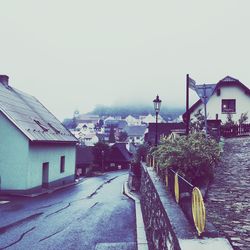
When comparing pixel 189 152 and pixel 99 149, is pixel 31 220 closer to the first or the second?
pixel 189 152

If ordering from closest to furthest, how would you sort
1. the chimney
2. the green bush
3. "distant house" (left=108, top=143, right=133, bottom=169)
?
the green bush
the chimney
"distant house" (left=108, top=143, right=133, bottom=169)

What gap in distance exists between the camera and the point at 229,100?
35.6m

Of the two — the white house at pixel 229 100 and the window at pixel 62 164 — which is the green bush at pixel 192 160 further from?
the white house at pixel 229 100

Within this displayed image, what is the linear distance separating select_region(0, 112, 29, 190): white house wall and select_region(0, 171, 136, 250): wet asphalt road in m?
3.73

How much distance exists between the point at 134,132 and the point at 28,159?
119 m

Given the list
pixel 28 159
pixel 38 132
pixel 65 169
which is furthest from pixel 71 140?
pixel 28 159

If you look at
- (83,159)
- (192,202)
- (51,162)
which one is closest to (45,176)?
(51,162)

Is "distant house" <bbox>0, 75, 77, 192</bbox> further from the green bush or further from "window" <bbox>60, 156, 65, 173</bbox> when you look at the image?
the green bush

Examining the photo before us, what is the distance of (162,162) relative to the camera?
368 inches

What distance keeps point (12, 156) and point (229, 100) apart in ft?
78.8

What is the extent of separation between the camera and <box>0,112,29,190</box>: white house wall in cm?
2031

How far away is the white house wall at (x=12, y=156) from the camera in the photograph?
2031 centimetres

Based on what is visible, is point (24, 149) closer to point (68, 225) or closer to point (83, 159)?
point (68, 225)

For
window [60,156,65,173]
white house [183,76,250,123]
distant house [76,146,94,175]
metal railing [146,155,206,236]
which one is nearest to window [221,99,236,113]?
white house [183,76,250,123]
